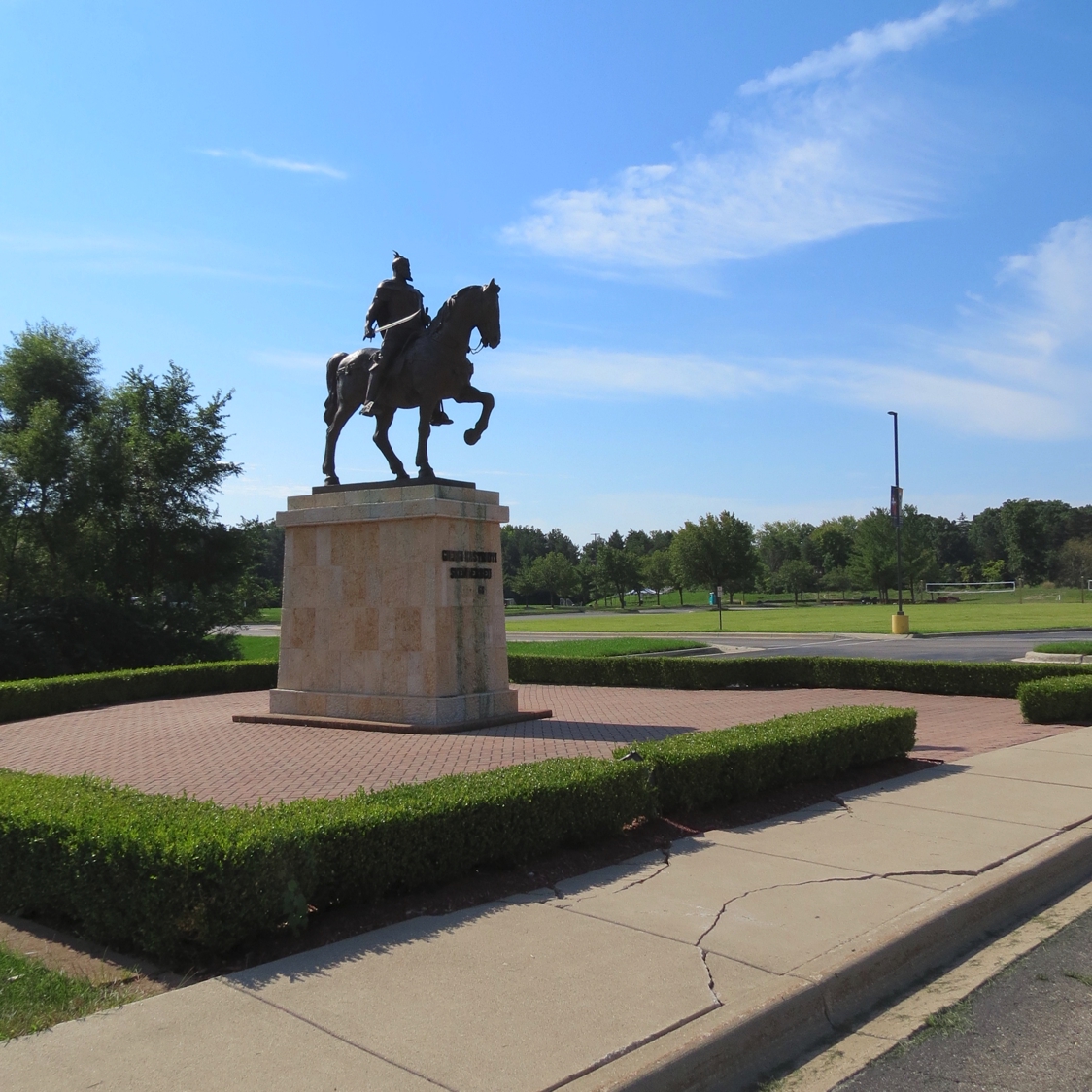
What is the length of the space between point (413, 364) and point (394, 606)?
141 inches

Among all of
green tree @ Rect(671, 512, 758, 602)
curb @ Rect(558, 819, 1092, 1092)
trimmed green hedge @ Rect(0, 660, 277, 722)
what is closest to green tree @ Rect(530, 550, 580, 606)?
green tree @ Rect(671, 512, 758, 602)

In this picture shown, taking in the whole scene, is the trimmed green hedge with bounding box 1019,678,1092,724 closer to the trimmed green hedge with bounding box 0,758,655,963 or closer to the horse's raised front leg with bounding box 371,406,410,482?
the trimmed green hedge with bounding box 0,758,655,963

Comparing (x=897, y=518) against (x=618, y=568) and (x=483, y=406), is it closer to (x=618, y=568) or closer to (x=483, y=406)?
(x=483, y=406)

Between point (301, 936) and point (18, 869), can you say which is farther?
point (18, 869)

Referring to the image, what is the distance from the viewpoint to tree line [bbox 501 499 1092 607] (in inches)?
3110

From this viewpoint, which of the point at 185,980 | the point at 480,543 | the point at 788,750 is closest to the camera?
the point at 185,980

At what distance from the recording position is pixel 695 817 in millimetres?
7984

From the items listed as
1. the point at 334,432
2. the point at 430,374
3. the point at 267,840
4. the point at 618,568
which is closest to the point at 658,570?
the point at 618,568

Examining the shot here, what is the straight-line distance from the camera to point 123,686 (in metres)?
18.3

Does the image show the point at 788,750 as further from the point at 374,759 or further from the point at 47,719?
the point at 47,719

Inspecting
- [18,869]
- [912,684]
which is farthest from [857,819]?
[912,684]

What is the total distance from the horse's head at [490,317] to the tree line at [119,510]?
14.3 meters

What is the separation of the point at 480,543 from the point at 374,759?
4.11 metres

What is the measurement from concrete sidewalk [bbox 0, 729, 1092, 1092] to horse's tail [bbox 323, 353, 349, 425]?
10.6 m
